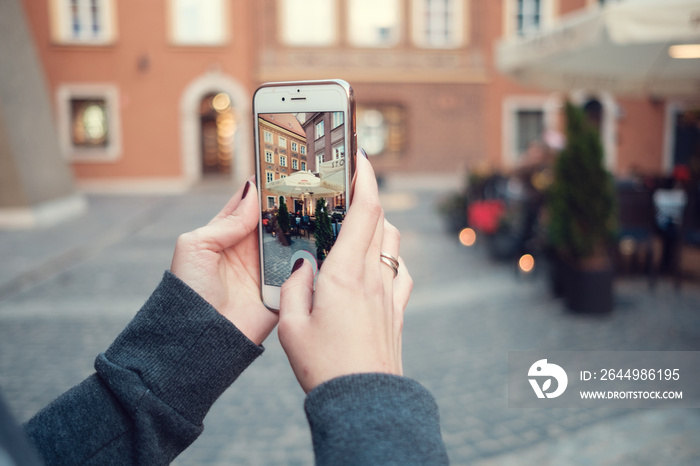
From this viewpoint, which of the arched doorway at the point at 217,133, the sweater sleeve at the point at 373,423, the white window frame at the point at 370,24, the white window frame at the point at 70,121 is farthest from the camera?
the arched doorway at the point at 217,133

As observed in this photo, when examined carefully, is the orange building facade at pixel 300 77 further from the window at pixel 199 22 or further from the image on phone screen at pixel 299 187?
the image on phone screen at pixel 299 187

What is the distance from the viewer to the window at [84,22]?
20.2 meters

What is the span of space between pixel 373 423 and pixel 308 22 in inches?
864

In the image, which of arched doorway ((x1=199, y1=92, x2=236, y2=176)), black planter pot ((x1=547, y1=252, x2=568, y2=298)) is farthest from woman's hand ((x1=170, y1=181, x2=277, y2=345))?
arched doorway ((x1=199, y1=92, x2=236, y2=176))

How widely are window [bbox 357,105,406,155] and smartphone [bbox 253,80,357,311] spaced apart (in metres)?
21.0

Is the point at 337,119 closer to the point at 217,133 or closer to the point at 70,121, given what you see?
the point at 70,121

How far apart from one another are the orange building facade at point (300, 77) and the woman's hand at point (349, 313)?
66.4 ft

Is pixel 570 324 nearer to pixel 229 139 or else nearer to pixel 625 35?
pixel 625 35

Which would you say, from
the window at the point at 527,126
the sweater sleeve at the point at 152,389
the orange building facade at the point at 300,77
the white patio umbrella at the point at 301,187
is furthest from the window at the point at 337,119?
the window at the point at 527,126

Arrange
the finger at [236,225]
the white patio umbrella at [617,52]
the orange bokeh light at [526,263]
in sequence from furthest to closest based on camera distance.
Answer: the orange bokeh light at [526,263], the white patio umbrella at [617,52], the finger at [236,225]

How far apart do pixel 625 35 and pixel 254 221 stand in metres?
4.74

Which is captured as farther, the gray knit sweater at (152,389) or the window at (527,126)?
the window at (527,126)

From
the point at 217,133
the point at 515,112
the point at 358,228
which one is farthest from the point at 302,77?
the point at 358,228

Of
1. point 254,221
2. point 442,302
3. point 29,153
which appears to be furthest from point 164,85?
point 254,221
